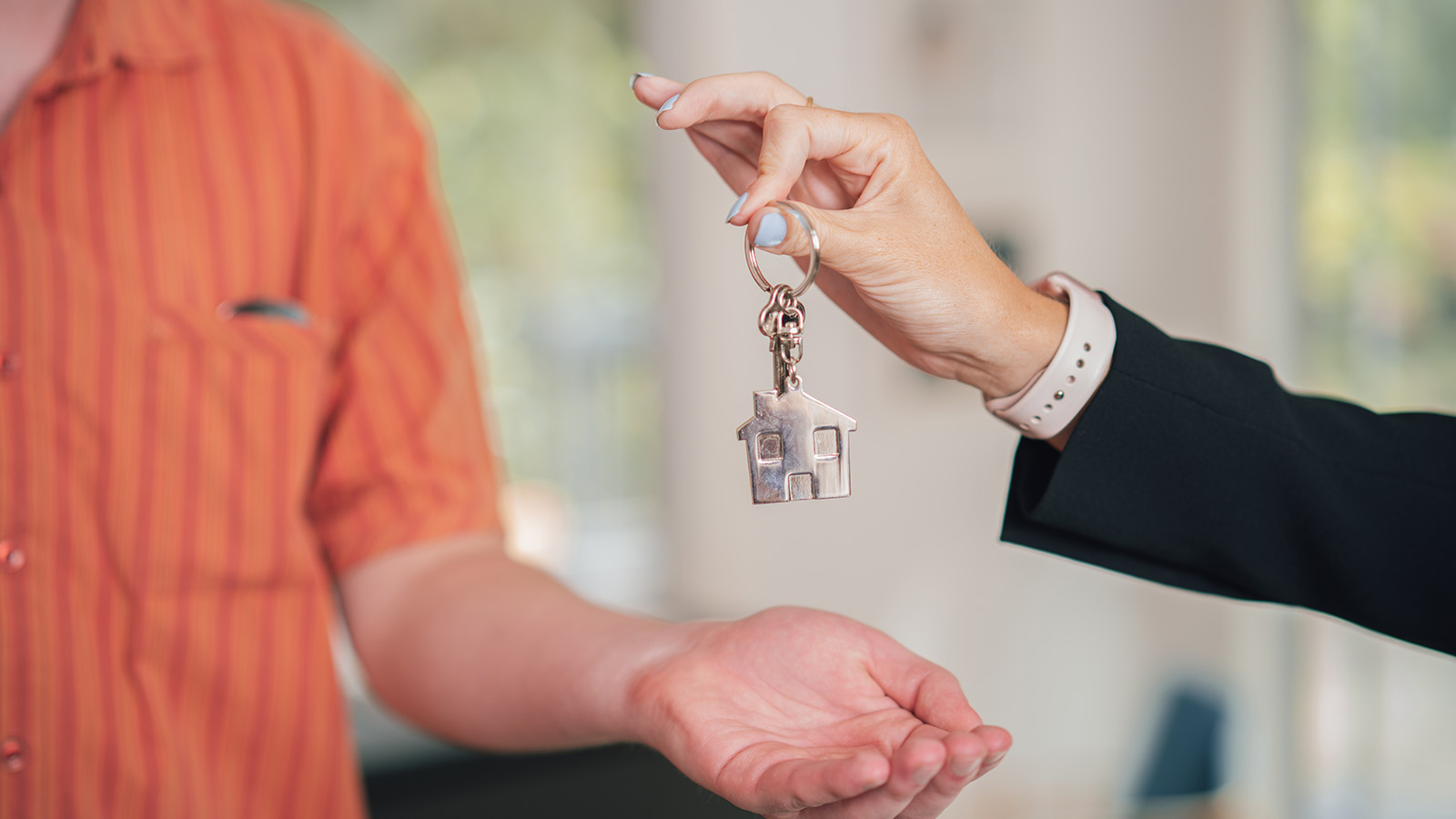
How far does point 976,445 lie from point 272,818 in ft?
7.06

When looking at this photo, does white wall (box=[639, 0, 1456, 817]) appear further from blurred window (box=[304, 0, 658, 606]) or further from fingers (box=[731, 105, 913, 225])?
fingers (box=[731, 105, 913, 225])

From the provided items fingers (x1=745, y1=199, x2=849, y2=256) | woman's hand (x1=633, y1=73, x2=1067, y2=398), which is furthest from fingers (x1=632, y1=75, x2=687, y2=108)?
fingers (x1=745, y1=199, x2=849, y2=256)

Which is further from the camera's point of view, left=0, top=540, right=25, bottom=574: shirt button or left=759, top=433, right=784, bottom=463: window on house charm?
left=0, top=540, right=25, bottom=574: shirt button

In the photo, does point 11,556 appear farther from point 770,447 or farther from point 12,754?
point 770,447

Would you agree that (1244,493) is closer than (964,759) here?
No

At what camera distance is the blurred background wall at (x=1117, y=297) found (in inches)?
98.3

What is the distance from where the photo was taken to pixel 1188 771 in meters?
2.69

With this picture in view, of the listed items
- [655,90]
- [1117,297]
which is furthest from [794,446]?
[1117,297]

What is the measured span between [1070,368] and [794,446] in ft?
0.69

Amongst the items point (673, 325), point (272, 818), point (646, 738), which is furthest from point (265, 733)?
point (673, 325)

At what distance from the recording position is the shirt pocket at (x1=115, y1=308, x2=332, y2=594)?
93 cm

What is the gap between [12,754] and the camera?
0.89 m

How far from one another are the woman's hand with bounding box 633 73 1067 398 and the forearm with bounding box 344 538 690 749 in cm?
28

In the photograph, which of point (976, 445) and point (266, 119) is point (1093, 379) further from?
point (976, 445)
